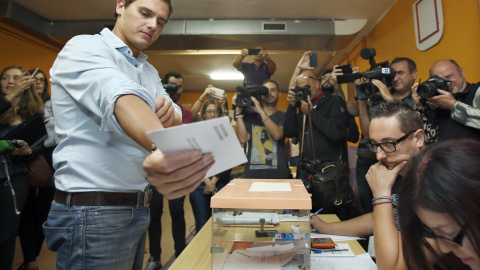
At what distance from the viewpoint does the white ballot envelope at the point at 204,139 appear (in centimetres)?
43

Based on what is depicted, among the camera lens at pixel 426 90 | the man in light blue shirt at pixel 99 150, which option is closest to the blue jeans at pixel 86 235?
the man in light blue shirt at pixel 99 150

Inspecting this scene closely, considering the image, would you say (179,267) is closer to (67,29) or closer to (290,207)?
(290,207)

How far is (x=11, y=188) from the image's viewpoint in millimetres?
1838

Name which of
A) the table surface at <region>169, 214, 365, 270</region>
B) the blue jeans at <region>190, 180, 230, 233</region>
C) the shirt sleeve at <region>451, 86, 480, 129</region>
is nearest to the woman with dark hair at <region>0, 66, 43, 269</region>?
the blue jeans at <region>190, 180, 230, 233</region>

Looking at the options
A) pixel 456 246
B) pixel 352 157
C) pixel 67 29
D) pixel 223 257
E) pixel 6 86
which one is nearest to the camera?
pixel 456 246

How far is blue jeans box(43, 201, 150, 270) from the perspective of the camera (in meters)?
0.77

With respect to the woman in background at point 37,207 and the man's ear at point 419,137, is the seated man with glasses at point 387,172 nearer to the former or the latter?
the man's ear at point 419,137

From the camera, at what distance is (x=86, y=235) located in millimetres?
775

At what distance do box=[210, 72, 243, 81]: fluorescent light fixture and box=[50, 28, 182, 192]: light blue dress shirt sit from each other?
19.4 feet

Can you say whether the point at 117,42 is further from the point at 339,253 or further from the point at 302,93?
the point at 302,93

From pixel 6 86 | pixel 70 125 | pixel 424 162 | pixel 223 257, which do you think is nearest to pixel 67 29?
pixel 6 86

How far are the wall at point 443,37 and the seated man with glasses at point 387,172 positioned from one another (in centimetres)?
141

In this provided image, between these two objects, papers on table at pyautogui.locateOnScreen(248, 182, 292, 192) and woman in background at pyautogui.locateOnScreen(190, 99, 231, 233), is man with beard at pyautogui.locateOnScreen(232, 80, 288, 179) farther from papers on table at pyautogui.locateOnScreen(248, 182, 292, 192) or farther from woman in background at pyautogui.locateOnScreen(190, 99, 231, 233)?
papers on table at pyautogui.locateOnScreen(248, 182, 292, 192)

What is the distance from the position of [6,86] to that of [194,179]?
2378 mm
